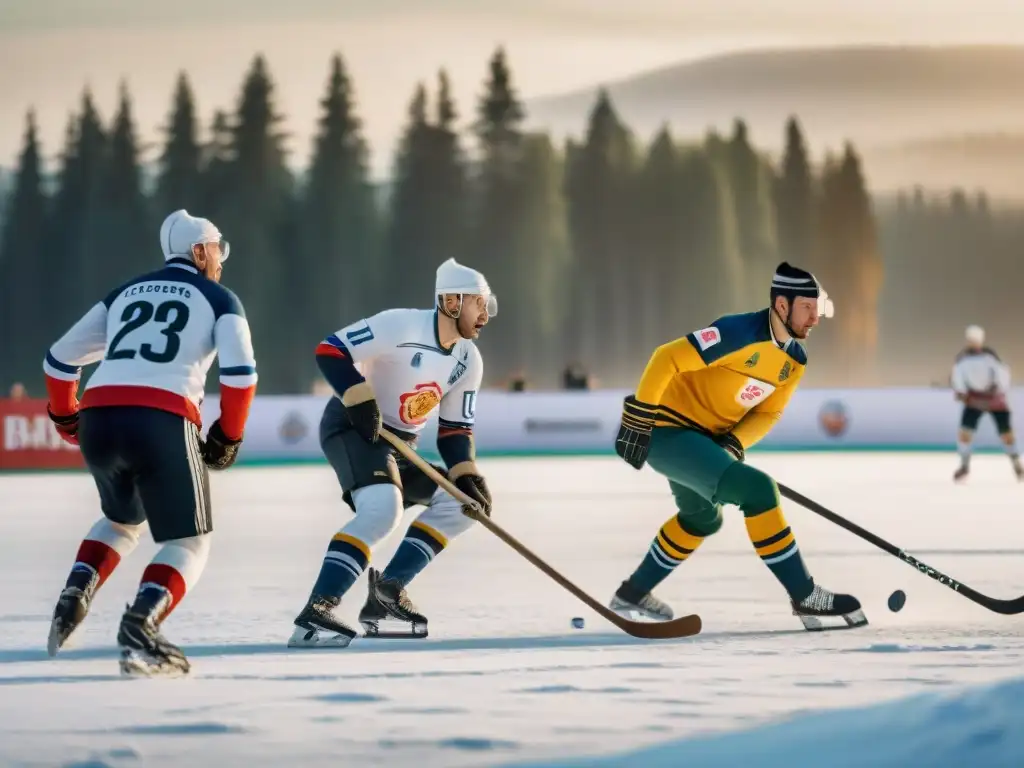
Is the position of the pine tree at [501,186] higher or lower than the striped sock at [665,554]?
higher

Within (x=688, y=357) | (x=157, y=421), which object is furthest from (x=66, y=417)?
(x=688, y=357)

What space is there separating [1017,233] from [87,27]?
193 feet

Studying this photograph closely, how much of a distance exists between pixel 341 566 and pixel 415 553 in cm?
42

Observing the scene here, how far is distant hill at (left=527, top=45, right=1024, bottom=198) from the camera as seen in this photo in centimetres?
5178

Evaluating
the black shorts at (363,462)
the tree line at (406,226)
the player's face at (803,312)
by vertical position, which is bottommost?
the black shorts at (363,462)

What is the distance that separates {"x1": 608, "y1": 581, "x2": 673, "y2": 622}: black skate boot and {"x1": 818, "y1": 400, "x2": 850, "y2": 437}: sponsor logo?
13387mm

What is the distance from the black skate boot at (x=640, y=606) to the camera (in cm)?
599

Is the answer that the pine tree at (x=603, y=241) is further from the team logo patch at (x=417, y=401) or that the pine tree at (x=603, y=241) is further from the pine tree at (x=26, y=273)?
the team logo patch at (x=417, y=401)

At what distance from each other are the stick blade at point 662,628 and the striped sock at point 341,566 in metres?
0.79

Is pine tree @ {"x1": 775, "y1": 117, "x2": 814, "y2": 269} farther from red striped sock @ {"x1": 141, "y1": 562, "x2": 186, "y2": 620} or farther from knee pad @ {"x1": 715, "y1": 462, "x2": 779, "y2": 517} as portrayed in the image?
red striped sock @ {"x1": 141, "y1": 562, "x2": 186, "y2": 620}

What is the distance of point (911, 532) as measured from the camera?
9.36m

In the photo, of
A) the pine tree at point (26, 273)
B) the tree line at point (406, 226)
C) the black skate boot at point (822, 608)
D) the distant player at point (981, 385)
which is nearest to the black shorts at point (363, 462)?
the black skate boot at point (822, 608)

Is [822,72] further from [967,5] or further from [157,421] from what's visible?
[157,421]

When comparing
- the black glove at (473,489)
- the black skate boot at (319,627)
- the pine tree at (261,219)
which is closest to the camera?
the black skate boot at (319,627)
